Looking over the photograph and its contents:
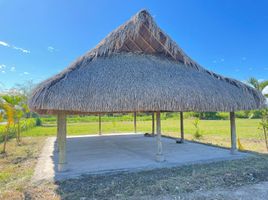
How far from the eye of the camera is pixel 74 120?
105 ft

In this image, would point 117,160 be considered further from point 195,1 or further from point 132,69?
point 195,1

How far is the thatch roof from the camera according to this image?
5.79 metres

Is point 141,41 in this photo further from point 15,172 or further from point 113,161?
point 15,172

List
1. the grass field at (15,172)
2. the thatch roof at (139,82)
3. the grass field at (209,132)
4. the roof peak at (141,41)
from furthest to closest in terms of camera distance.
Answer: the grass field at (209,132) < the roof peak at (141,41) < the thatch roof at (139,82) < the grass field at (15,172)

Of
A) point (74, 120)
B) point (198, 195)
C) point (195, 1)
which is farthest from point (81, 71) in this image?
point (74, 120)

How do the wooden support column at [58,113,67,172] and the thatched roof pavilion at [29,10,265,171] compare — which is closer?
the thatched roof pavilion at [29,10,265,171]

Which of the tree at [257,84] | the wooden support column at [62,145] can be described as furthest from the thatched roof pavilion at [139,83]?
the tree at [257,84]

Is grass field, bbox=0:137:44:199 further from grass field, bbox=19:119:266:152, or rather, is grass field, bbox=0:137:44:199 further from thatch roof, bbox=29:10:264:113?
grass field, bbox=19:119:266:152

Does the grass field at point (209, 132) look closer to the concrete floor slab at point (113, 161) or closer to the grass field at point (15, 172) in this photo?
the concrete floor slab at point (113, 161)

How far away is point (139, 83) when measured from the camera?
A: 630 cm

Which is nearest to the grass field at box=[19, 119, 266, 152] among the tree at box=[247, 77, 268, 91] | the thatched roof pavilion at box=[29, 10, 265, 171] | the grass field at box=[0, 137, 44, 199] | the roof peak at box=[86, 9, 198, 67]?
the tree at box=[247, 77, 268, 91]

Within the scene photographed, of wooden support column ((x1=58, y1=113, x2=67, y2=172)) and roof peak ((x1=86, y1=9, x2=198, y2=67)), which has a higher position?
roof peak ((x1=86, y1=9, x2=198, y2=67))

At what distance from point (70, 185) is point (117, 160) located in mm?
2359

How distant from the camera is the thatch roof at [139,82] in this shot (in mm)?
5793
